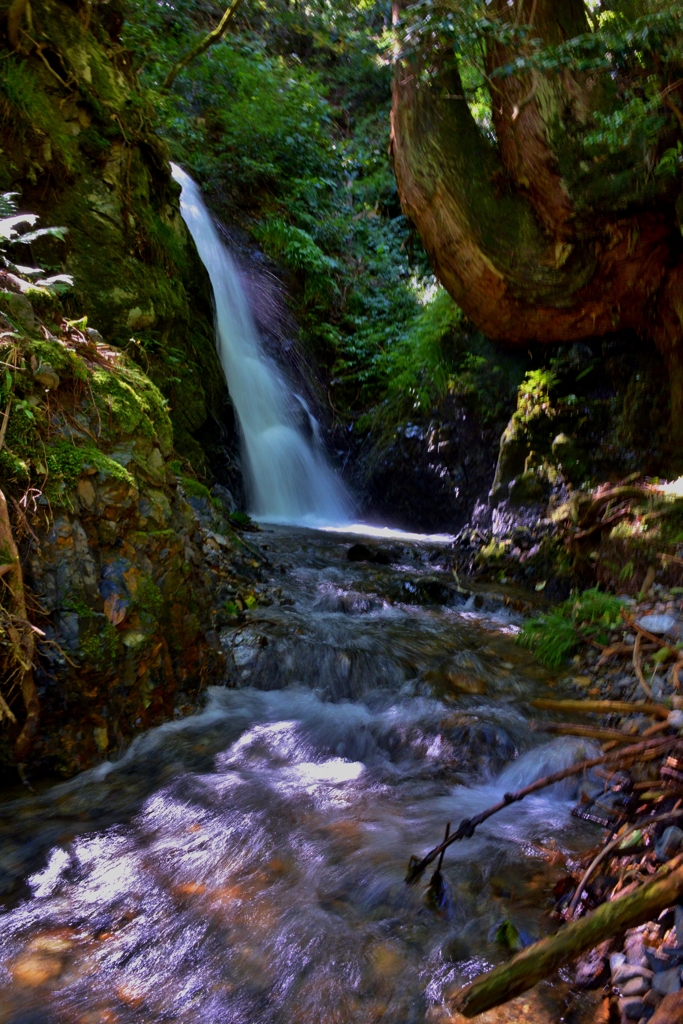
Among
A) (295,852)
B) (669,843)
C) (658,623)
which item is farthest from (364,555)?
(669,843)

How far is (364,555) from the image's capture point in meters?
6.96

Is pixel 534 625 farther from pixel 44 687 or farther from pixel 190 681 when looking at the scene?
pixel 44 687

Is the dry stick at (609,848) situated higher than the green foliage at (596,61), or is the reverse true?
the green foliage at (596,61)

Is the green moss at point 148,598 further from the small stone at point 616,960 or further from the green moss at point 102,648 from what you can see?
the small stone at point 616,960

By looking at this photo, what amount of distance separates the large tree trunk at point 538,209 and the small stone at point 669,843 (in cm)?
465

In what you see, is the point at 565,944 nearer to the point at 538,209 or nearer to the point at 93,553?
the point at 93,553

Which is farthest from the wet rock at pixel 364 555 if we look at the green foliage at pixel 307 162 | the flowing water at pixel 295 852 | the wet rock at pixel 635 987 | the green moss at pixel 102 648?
the wet rock at pixel 635 987

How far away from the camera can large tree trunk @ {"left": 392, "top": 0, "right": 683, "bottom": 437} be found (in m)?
5.82

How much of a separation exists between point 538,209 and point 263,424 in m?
4.98

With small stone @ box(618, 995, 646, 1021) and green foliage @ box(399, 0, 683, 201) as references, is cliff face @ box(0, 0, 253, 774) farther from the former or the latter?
green foliage @ box(399, 0, 683, 201)

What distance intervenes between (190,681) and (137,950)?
69.5 inches

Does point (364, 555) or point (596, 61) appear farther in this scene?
point (364, 555)

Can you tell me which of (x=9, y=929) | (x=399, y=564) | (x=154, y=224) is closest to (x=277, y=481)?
(x=399, y=564)

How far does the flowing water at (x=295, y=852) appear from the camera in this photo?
1923mm
